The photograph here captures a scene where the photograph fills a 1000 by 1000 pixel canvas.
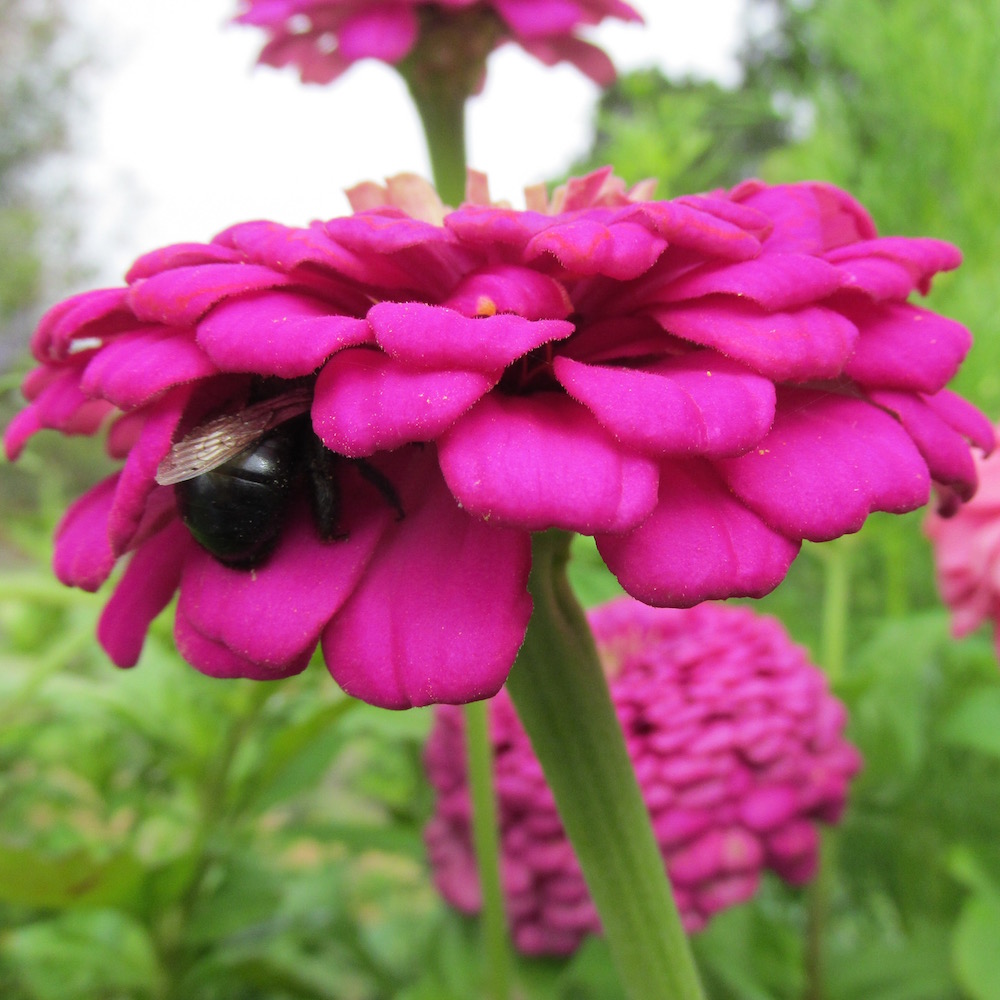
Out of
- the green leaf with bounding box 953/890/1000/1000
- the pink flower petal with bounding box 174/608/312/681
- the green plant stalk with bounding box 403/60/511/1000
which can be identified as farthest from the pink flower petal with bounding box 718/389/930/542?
the green leaf with bounding box 953/890/1000/1000

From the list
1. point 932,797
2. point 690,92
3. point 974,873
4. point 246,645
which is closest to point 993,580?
point 974,873

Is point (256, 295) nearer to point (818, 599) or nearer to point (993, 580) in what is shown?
point (993, 580)

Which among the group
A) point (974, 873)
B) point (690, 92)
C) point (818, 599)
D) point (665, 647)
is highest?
point (690, 92)

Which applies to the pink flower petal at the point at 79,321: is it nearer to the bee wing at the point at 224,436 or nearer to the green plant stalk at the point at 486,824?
the bee wing at the point at 224,436

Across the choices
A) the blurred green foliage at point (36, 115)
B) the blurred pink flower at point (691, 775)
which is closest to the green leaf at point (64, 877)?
the blurred pink flower at point (691, 775)

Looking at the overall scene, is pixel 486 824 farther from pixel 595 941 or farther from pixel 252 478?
pixel 252 478

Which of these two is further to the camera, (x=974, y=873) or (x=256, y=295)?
(x=974, y=873)

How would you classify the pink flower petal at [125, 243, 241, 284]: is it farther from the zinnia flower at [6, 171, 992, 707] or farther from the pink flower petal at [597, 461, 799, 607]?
the pink flower petal at [597, 461, 799, 607]
